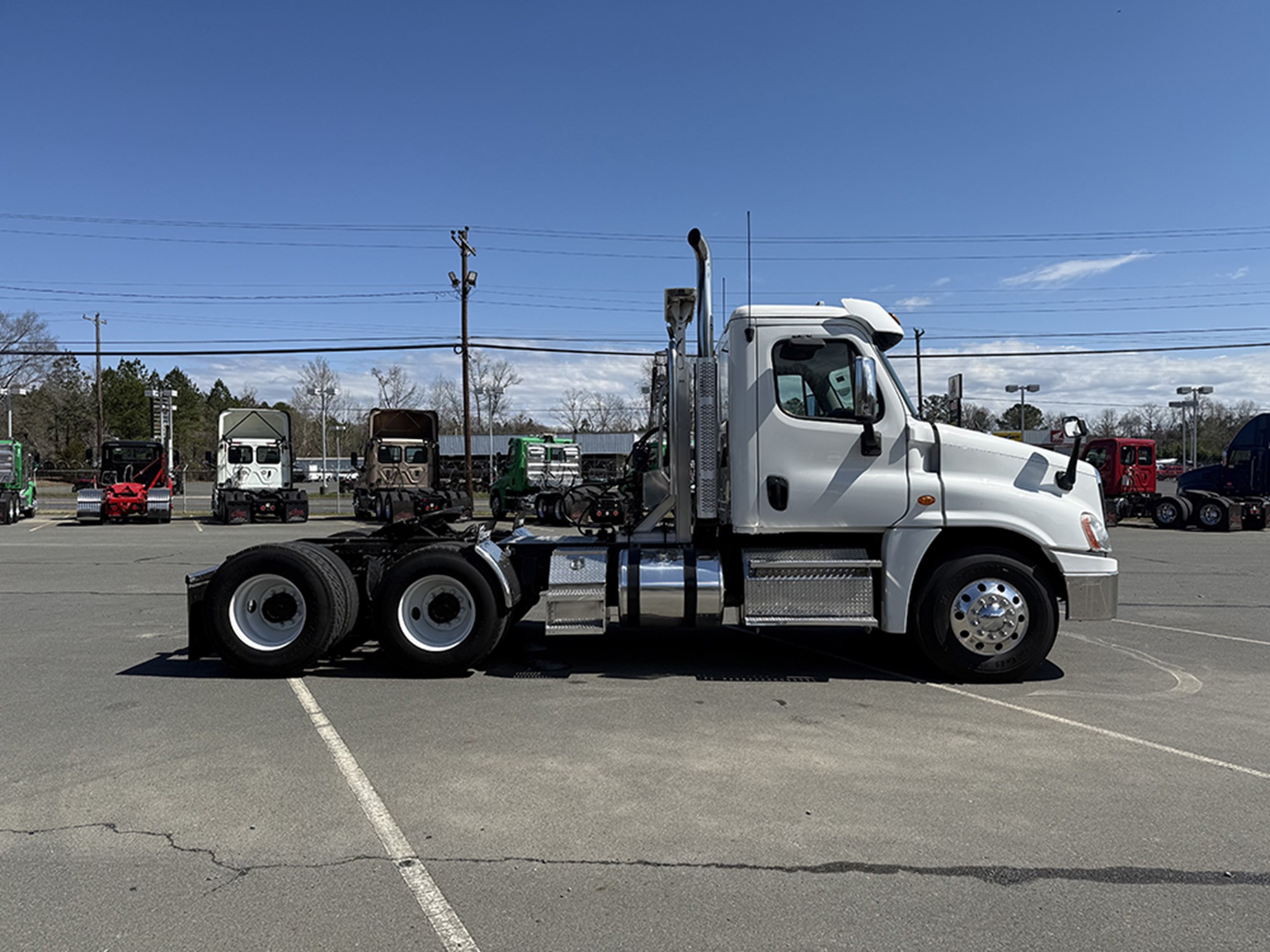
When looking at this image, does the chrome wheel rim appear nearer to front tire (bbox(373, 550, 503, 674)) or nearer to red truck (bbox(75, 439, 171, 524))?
front tire (bbox(373, 550, 503, 674))

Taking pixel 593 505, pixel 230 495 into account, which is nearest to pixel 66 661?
pixel 593 505

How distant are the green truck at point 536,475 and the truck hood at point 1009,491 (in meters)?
21.0

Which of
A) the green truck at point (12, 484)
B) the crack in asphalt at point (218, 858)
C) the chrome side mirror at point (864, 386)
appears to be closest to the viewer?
the crack in asphalt at point (218, 858)

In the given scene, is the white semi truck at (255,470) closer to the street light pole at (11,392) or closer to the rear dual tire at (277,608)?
the rear dual tire at (277,608)

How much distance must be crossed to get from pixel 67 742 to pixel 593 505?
5.00 m

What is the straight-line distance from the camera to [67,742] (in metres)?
5.29

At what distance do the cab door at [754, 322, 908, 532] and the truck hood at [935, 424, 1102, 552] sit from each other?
380mm

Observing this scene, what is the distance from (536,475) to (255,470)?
10035 millimetres

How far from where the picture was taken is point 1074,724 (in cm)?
561

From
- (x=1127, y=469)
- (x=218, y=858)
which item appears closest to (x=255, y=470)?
(x=218, y=858)

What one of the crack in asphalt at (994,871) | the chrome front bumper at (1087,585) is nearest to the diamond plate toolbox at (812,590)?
the chrome front bumper at (1087,585)

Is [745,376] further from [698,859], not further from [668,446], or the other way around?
[698,859]

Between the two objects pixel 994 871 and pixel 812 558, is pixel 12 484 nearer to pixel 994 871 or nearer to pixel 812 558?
pixel 812 558

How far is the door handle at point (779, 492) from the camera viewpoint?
22.2 feet
